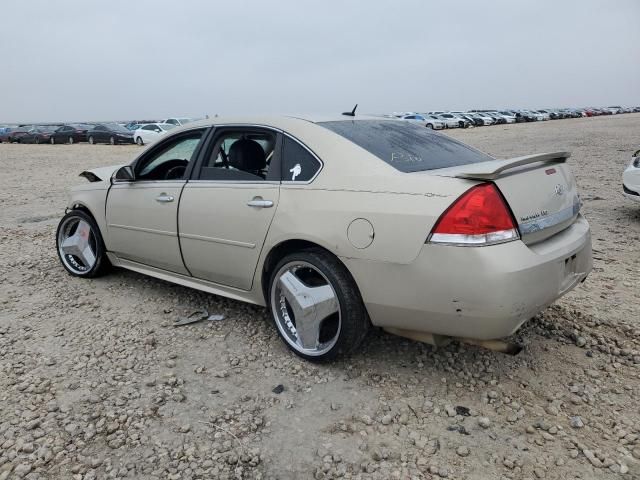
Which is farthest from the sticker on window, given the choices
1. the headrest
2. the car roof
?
the headrest

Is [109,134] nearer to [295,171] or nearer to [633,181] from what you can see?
[633,181]

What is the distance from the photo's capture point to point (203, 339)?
139 inches

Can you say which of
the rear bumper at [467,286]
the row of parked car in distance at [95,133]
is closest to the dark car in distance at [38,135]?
the row of parked car in distance at [95,133]

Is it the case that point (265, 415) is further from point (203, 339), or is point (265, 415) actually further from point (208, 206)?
point (208, 206)

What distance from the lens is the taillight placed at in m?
2.46

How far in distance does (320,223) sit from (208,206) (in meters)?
0.99

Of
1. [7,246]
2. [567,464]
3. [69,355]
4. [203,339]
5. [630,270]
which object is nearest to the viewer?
[567,464]

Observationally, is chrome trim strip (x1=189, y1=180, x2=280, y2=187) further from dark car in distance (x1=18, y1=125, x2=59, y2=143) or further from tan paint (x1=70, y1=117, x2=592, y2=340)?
dark car in distance (x1=18, y1=125, x2=59, y2=143)

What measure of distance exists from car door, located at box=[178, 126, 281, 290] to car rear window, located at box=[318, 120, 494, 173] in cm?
53

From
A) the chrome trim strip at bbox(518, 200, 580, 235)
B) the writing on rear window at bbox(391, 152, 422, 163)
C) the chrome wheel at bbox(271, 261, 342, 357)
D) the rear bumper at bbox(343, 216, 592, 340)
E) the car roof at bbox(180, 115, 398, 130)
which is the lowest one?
the chrome wheel at bbox(271, 261, 342, 357)

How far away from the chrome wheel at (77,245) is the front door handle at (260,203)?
2.15m

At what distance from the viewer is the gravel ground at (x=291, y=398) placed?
2.30 m

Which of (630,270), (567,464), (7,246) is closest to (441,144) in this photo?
(567,464)

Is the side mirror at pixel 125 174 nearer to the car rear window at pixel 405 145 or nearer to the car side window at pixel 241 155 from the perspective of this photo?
the car side window at pixel 241 155
